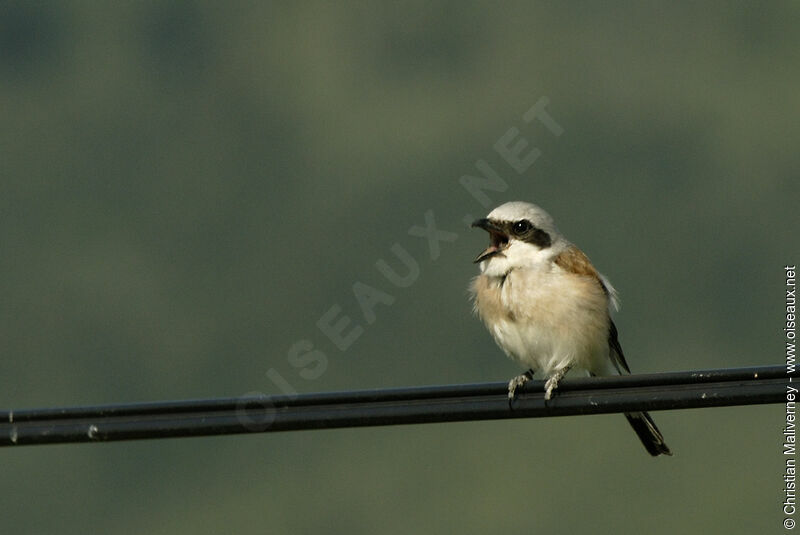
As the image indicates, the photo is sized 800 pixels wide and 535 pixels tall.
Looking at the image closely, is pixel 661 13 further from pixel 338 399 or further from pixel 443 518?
pixel 338 399

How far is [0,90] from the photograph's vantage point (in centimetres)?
15475

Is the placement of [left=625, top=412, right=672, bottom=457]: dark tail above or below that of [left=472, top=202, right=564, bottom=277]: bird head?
below

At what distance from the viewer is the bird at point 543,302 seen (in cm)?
1027

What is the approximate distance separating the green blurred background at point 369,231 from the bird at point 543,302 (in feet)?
203

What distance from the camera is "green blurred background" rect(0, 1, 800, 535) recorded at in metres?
86.4

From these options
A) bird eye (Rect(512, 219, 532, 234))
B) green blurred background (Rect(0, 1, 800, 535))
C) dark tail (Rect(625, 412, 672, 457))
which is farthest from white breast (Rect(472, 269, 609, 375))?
green blurred background (Rect(0, 1, 800, 535))

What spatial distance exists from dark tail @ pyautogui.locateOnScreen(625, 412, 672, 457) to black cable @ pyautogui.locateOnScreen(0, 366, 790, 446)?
2967mm

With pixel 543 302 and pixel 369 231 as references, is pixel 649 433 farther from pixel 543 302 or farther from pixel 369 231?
pixel 369 231

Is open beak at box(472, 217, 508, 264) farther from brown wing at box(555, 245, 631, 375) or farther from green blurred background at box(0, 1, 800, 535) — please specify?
green blurred background at box(0, 1, 800, 535)

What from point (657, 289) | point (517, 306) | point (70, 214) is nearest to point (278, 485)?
point (657, 289)

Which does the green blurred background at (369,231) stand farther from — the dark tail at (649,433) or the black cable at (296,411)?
the black cable at (296,411)

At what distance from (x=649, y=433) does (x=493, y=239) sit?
1588 mm

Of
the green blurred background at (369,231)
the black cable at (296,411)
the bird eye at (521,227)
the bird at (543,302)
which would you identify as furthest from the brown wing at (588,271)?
the green blurred background at (369,231)

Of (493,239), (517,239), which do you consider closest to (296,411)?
(517,239)
